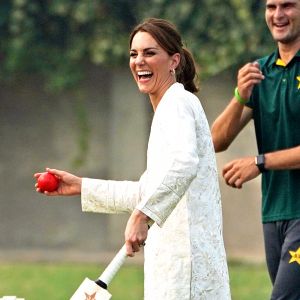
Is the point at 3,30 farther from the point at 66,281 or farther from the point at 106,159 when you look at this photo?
the point at 66,281

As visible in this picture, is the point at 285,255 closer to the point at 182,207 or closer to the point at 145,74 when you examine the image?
the point at 182,207

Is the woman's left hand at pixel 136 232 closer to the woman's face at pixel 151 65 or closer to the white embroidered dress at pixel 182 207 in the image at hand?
the white embroidered dress at pixel 182 207

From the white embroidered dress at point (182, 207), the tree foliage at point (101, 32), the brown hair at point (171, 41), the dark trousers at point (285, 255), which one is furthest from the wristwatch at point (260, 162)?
the tree foliage at point (101, 32)

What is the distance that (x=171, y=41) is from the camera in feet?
16.4

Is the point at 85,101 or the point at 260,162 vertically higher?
the point at 85,101

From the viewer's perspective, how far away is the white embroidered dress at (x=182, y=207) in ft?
15.1

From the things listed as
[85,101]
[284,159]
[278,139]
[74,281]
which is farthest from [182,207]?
[85,101]

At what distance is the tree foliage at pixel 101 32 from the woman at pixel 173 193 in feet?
28.9

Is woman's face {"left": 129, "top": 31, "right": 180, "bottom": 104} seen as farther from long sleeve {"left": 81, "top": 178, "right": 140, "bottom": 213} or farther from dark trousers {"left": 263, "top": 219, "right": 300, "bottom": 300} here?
dark trousers {"left": 263, "top": 219, "right": 300, "bottom": 300}

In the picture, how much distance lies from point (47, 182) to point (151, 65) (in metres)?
0.55

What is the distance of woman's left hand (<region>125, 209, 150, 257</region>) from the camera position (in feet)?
14.9

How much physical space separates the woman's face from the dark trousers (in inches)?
36.5

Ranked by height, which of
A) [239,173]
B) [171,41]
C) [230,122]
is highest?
[171,41]

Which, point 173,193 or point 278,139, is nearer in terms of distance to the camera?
point 173,193
